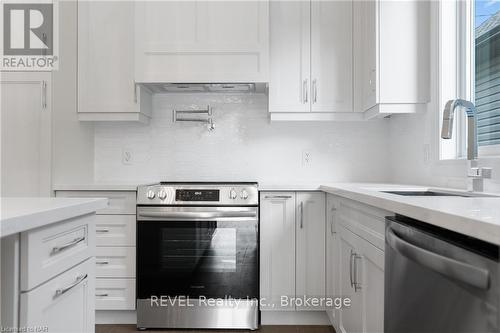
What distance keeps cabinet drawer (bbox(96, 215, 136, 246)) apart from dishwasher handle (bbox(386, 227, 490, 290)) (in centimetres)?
188

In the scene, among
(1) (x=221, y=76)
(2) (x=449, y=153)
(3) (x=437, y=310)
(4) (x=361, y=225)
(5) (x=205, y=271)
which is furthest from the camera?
(1) (x=221, y=76)

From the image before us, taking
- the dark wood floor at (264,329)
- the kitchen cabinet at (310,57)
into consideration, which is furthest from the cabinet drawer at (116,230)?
the kitchen cabinet at (310,57)

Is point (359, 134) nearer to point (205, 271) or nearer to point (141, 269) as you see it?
point (205, 271)

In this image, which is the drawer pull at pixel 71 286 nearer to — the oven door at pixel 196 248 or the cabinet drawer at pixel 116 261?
the oven door at pixel 196 248

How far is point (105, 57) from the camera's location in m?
2.86

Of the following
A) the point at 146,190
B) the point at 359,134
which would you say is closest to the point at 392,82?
the point at 359,134

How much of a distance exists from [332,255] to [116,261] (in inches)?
54.4

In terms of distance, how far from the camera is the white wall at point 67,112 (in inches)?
106

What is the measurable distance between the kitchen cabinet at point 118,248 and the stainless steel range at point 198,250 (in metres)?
0.09

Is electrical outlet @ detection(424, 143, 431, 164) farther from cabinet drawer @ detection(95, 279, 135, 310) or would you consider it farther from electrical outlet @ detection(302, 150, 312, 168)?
cabinet drawer @ detection(95, 279, 135, 310)

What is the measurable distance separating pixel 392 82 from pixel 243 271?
1480 millimetres

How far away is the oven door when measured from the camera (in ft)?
8.44

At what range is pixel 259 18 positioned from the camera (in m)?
2.80

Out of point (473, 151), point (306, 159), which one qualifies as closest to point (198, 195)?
point (306, 159)
